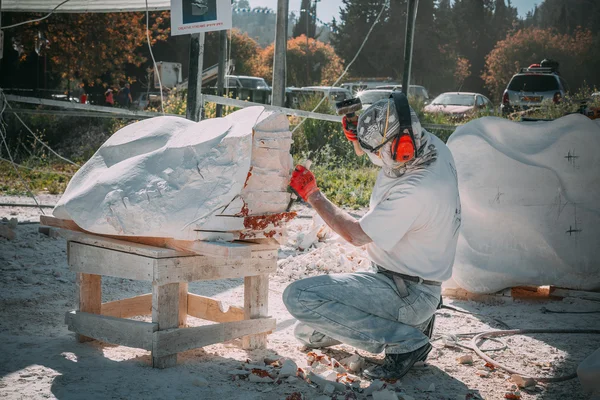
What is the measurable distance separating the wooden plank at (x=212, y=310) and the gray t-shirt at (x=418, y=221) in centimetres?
93

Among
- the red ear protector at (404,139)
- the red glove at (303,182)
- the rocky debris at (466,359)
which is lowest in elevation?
the rocky debris at (466,359)

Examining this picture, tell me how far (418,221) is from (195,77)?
11.9 feet

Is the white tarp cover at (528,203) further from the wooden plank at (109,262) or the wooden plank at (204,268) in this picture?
the wooden plank at (109,262)

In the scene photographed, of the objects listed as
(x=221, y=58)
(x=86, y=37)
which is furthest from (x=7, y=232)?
(x=86, y=37)

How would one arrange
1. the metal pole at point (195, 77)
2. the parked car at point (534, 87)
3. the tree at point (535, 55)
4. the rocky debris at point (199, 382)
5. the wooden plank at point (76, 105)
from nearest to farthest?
the rocky debris at point (199, 382), the metal pole at point (195, 77), the wooden plank at point (76, 105), the parked car at point (534, 87), the tree at point (535, 55)

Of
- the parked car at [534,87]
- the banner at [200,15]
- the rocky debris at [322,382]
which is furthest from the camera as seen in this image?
the parked car at [534,87]

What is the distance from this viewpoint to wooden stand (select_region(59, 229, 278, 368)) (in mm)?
3285

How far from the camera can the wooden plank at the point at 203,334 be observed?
3293 mm

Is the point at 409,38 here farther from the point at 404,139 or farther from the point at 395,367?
the point at 395,367

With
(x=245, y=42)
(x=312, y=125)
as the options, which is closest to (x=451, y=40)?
(x=245, y=42)

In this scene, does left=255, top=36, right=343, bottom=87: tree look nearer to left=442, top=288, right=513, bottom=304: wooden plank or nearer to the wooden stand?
left=442, top=288, right=513, bottom=304: wooden plank

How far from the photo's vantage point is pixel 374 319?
349 cm

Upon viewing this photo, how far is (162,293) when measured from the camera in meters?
3.27

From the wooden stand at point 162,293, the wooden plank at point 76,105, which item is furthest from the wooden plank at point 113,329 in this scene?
the wooden plank at point 76,105
